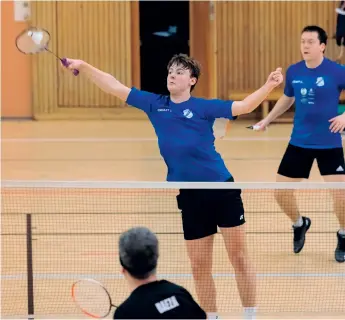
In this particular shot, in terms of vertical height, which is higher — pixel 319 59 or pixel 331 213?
pixel 319 59

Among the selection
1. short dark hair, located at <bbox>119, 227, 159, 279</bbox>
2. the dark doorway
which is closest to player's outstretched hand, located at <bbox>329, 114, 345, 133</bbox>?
short dark hair, located at <bbox>119, 227, 159, 279</bbox>

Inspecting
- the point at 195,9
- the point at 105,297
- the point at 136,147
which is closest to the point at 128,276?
the point at 105,297

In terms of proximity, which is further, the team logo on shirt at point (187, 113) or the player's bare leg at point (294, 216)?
the player's bare leg at point (294, 216)

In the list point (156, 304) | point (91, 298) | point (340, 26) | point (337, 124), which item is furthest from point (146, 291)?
point (340, 26)

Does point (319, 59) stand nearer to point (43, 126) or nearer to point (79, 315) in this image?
point (79, 315)

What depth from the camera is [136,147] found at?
45.9 ft

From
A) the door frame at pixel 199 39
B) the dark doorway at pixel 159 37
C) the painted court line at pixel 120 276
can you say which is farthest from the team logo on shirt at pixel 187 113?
the dark doorway at pixel 159 37

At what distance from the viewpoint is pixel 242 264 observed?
5.90 meters

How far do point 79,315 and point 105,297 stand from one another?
165cm

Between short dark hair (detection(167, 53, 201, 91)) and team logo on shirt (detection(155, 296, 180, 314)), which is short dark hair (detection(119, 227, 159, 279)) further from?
short dark hair (detection(167, 53, 201, 91))

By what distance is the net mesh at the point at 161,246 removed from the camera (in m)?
6.48

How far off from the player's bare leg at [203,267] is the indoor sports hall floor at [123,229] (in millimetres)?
428

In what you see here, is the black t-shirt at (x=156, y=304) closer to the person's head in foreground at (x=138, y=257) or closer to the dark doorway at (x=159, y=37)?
the person's head in foreground at (x=138, y=257)

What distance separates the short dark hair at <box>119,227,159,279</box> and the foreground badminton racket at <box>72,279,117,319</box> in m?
0.88
